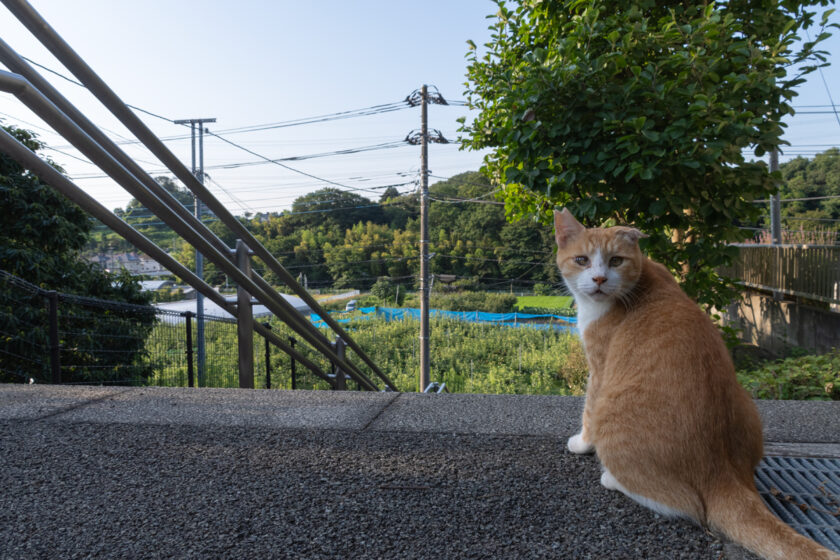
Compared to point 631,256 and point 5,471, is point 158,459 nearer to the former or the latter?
point 5,471

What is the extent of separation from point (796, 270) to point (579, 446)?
819cm

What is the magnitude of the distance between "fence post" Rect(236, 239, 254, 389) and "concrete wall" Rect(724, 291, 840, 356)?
5601mm

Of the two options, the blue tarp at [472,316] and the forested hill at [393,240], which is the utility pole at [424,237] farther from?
the blue tarp at [472,316]

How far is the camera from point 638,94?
2.84 metres

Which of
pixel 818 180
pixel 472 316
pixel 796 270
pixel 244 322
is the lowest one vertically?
pixel 472 316

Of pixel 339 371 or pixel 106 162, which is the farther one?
pixel 339 371

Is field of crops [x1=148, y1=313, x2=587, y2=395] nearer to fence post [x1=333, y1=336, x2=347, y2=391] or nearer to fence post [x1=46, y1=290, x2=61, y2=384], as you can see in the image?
fence post [x1=333, y1=336, x2=347, y2=391]

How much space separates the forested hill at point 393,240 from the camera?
88.8 feet

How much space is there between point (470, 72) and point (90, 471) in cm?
379

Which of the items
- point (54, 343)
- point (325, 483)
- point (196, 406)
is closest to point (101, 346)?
point (54, 343)

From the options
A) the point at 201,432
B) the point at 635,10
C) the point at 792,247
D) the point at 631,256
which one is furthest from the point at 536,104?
the point at 792,247

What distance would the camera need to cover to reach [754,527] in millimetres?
1082

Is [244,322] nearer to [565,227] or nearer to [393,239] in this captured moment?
[565,227]

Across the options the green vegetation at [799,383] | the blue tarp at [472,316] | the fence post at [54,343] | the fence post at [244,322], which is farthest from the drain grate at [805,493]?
the blue tarp at [472,316]
